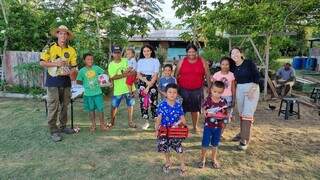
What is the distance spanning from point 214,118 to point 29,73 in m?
8.33

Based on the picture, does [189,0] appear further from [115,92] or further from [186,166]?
[186,166]

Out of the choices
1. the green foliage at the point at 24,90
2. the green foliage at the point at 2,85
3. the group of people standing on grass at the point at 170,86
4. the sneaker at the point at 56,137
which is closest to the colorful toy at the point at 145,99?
the group of people standing on grass at the point at 170,86

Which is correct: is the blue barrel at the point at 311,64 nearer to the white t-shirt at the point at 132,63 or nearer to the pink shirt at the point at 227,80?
the white t-shirt at the point at 132,63

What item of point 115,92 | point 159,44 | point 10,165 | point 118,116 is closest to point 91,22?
point 118,116

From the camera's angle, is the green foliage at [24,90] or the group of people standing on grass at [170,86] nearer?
the group of people standing on grass at [170,86]

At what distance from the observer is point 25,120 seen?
8031 millimetres

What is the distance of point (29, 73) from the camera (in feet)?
39.2

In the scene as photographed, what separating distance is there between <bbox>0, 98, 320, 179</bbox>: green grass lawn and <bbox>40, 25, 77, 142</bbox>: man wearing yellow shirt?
52cm

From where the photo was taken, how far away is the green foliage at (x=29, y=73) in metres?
11.6

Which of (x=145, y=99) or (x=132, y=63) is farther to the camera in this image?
(x=132, y=63)

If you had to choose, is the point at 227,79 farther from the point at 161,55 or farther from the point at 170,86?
the point at 161,55

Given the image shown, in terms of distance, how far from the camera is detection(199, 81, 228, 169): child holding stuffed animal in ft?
17.1

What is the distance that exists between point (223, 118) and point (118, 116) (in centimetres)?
364

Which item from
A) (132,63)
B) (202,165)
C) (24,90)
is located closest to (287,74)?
(132,63)
